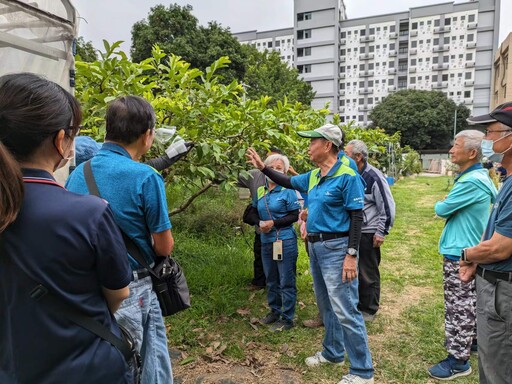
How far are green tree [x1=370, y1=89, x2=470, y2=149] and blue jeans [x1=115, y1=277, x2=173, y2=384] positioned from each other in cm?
4593

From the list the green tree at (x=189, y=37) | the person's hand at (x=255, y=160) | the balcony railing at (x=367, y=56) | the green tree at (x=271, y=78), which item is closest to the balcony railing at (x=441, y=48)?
the balcony railing at (x=367, y=56)

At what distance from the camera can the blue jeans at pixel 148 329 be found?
1817 mm

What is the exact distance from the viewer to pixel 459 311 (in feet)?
10.5

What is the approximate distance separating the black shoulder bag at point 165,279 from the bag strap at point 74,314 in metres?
0.52

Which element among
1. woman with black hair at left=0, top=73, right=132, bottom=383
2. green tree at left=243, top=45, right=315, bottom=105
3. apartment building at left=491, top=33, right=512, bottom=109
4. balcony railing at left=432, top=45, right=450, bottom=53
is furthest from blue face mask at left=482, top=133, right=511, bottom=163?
balcony railing at left=432, top=45, right=450, bottom=53

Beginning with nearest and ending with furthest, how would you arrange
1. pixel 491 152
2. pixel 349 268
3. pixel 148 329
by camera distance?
1. pixel 148 329
2. pixel 491 152
3. pixel 349 268

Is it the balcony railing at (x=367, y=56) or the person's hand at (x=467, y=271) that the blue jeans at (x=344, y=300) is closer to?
the person's hand at (x=467, y=271)

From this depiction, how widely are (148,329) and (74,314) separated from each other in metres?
0.78

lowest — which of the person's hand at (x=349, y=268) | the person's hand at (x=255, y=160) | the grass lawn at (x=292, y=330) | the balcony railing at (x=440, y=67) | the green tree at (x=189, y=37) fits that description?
the grass lawn at (x=292, y=330)

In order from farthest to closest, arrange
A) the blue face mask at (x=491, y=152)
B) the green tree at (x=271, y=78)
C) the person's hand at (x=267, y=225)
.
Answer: the green tree at (x=271, y=78) → the person's hand at (x=267, y=225) → the blue face mask at (x=491, y=152)

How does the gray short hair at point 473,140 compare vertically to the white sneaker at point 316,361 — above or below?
above

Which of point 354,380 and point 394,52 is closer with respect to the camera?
point 354,380

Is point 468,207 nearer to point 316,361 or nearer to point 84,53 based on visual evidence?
point 316,361

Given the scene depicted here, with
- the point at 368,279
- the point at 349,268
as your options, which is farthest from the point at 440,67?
the point at 349,268
